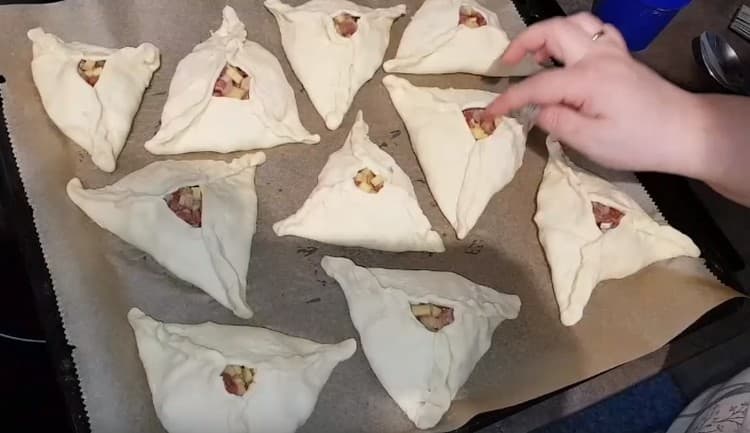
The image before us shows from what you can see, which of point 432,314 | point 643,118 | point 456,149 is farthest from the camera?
point 456,149

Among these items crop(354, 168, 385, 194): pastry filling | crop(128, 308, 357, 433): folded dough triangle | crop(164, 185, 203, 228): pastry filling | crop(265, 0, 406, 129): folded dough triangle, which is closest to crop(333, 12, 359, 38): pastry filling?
crop(265, 0, 406, 129): folded dough triangle

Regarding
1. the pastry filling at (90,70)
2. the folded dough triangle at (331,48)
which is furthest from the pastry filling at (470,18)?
the pastry filling at (90,70)

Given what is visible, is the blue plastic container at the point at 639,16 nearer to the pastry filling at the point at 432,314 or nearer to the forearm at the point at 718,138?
the forearm at the point at 718,138

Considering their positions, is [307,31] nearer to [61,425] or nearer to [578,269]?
[578,269]

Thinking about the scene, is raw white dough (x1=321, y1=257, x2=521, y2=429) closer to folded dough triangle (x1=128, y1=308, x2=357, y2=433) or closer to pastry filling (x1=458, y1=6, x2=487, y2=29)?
folded dough triangle (x1=128, y1=308, x2=357, y2=433)

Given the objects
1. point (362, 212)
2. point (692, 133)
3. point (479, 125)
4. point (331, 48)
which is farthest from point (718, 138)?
point (331, 48)

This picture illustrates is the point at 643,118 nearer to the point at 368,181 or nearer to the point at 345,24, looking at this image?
the point at 368,181
